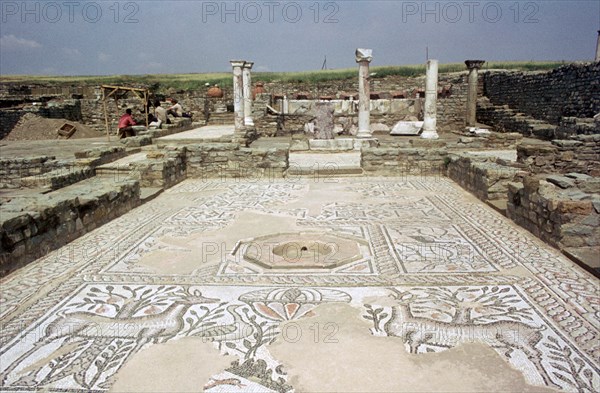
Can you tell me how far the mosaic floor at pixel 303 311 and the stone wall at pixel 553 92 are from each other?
12935 millimetres

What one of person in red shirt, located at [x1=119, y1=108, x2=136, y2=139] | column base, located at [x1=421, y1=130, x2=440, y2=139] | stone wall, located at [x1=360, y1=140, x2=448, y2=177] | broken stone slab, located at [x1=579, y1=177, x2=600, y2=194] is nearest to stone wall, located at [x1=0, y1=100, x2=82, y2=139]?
person in red shirt, located at [x1=119, y1=108, x2=136, y2=139]

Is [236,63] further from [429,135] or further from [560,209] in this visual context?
[560,209]

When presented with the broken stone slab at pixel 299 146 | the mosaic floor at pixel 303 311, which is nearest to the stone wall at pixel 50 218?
the mosaic floor at pixel 303 311

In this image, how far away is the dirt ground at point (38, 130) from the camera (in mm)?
19156

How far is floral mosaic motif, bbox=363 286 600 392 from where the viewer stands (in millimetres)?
2400

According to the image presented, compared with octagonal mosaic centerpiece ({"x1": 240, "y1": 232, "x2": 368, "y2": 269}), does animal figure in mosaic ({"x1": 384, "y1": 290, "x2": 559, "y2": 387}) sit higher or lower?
lower

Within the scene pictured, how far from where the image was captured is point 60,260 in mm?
4277

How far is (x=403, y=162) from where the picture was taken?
9.34 meters

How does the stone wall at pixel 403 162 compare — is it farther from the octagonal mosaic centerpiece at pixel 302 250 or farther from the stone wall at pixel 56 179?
the stone wall at pixel 56 179

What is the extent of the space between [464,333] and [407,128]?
1585 centimetres

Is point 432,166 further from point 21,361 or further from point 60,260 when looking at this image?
point 21,361

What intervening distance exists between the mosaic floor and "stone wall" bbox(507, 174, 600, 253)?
0.72ft

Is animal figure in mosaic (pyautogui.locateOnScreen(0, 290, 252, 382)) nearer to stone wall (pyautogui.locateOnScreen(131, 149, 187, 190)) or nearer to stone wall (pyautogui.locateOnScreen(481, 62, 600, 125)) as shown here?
stone wall (pyautogui.locateOnScreen(131, 149, 187, 190))

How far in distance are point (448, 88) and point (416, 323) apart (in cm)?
2207
